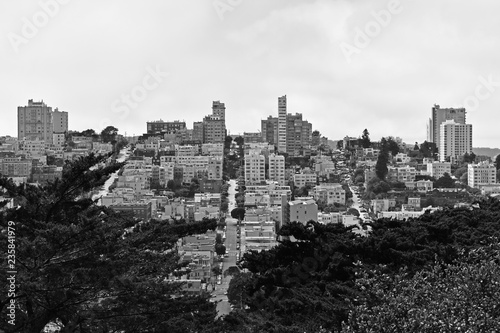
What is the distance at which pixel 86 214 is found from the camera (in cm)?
762

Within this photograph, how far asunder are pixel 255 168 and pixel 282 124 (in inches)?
573

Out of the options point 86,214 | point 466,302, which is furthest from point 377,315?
point 86,214

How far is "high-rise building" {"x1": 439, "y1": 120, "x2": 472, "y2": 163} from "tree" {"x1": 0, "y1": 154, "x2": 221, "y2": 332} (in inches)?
2519

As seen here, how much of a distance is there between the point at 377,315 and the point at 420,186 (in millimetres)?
48380

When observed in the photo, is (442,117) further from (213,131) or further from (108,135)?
(108,135)

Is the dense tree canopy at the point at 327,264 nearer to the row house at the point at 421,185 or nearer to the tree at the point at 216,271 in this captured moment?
the tree at the point at 216,271

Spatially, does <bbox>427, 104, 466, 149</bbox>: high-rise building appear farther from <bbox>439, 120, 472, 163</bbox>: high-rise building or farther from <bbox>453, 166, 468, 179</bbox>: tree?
<bbox>453, 166, 468, 179</bbox>: tree

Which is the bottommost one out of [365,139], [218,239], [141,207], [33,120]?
[218,239]

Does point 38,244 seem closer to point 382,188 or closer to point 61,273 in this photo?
point 61,273

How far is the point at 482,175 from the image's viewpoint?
5522cm

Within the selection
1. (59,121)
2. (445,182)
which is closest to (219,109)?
(59,121)

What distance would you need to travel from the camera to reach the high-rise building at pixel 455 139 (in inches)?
2763

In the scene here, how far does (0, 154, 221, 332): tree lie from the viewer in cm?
634

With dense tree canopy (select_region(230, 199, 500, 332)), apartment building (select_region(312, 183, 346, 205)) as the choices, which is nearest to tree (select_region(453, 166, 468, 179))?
apartment building (select_region(312, 183, 346, 205))
